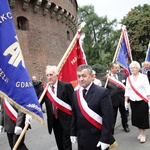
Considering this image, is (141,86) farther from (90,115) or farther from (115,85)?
(90,115)

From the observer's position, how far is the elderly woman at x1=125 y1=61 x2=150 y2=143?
254 inches

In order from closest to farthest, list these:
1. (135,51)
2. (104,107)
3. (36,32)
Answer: (104,107) < (36,32) < (135,51)

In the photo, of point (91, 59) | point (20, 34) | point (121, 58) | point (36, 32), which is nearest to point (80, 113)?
point (121, 58)

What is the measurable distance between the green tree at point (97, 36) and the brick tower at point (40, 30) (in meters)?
25.4

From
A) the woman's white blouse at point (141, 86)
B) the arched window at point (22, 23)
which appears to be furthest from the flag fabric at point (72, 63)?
the arched window at point (22, 23)

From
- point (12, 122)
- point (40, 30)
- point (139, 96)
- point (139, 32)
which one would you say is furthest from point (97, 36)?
point (12, 122)

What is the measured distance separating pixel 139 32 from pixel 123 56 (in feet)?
106

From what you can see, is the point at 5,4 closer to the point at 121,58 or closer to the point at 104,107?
the point at 104,107

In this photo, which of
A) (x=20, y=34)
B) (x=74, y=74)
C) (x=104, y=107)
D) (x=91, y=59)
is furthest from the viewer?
(x=91, y=59)

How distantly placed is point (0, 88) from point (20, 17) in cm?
1846

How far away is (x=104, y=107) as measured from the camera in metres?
3.80

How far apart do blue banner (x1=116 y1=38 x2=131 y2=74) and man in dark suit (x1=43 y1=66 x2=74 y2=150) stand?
138 inches

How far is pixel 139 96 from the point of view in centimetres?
653

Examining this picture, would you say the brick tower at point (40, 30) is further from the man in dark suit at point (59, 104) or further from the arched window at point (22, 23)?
the man in dark suit at point (59, 104)
